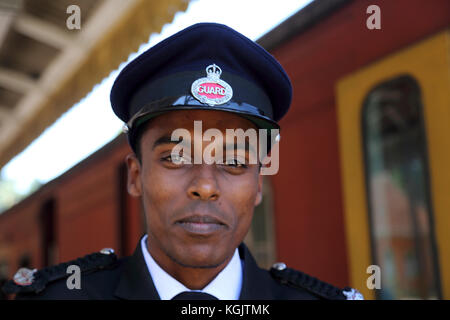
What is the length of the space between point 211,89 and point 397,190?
5.36ft

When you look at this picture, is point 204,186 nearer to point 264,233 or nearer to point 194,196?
point 194,196

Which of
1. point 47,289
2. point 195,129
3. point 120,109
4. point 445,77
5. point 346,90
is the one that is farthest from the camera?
point 346,90

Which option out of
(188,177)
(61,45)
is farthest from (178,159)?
(61,45)

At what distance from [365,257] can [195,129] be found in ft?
5.40

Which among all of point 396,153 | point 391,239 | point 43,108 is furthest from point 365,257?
point 43,108

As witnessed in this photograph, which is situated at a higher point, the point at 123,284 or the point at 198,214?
the point at 198,214

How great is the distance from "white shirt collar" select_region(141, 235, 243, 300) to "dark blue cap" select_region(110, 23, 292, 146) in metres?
0.37

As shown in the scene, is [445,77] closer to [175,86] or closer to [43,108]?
[175,86]

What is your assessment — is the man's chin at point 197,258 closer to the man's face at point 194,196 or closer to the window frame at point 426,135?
→ the man's face at point 194,196

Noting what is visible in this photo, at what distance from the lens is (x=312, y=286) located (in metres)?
1.43

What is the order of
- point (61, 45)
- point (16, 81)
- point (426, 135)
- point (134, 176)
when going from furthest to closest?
point (16, 81), point (61, 45), point (426, 135), point (134, 176)

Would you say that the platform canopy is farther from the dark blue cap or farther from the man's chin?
the man's chin

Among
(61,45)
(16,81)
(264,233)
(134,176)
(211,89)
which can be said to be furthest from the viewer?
(264,233)
